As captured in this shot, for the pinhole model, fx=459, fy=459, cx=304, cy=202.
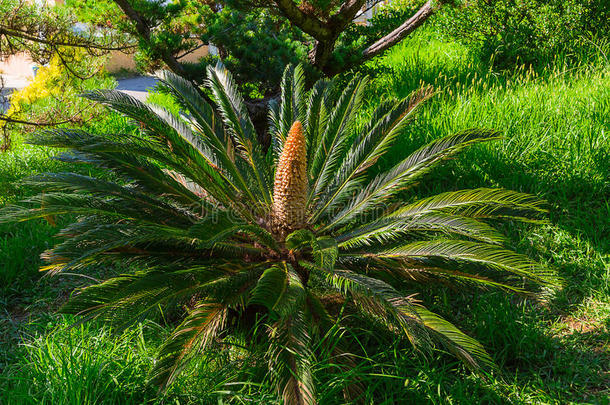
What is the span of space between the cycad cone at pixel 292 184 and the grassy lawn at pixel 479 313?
0.76 meters

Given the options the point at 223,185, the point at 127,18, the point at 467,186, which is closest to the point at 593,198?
the point at 467,186

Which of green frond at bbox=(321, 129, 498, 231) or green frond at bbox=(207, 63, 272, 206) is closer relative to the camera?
green frond at bbox=(321, 129, 498, 231)

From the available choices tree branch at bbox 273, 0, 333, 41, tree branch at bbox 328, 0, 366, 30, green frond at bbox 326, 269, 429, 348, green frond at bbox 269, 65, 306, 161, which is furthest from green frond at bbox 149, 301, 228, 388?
tree branch at bbox 328, 0, 366, 30

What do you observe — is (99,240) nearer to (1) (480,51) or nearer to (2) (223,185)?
(2) (223,185)

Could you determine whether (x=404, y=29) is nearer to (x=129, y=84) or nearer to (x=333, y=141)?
(x=333, y=141)

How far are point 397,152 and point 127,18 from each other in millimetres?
Result: 2959

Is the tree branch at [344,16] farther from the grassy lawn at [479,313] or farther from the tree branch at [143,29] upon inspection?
the tree branch at [143,29]

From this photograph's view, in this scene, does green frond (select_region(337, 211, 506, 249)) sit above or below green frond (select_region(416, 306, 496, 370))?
above

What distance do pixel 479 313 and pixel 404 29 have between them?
324 centimetres

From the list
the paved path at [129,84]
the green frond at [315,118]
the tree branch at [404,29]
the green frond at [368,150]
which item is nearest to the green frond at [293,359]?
the green frond at [368,150]

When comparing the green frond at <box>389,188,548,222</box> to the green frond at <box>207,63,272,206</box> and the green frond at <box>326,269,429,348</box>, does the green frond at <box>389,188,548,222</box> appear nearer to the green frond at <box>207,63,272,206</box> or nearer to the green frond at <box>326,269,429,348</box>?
the green frond at <box>326,269,429,348</box>

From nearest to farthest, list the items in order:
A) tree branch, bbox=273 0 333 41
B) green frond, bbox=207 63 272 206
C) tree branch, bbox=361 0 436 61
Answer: green frond, bbox=207 63 272 206 → tree branch, bbox=273 0 333 41 → tree branch, bbox=361 0 436 61

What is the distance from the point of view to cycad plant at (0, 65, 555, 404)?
2.06 meters

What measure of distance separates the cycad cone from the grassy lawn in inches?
30.1
